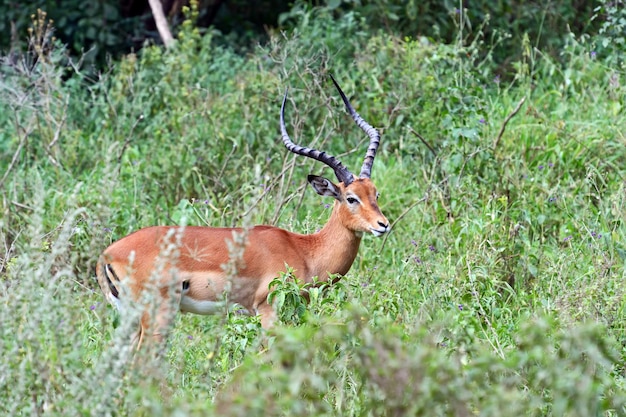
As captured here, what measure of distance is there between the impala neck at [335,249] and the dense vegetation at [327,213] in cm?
19

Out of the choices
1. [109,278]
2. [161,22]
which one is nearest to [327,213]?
[109,278]

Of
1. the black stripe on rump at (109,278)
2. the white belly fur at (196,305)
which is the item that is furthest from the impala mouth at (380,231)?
the black stripe on rump at (109,278)

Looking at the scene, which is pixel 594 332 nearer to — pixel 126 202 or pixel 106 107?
pixel 126 202

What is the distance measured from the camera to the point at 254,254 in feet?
17.9

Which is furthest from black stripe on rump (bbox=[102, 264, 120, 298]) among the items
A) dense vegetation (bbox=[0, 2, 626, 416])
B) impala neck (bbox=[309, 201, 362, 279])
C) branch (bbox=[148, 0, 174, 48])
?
branch (bbox=[148, 0, 174, 48])

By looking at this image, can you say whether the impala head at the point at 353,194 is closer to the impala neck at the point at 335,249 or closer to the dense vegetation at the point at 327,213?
the impala neck at the point at 335,249

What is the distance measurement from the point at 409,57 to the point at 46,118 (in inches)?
110

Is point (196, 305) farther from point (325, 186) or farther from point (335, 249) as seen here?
point (325, 186)

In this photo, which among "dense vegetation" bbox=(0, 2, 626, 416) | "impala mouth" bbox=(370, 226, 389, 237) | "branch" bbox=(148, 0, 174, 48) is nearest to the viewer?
"dense vegetation" bbox=(0, 2, 626, 416)

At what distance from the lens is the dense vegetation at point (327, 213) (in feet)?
10.3

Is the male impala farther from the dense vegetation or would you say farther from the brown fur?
the dense vegetation

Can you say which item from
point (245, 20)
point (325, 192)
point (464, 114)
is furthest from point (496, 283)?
point (245, 20)

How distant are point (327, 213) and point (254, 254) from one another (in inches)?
50.1

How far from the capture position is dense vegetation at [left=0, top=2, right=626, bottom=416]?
3.13 meters
